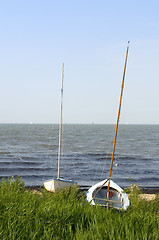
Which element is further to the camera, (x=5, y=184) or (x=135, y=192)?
(x=135, y=192)

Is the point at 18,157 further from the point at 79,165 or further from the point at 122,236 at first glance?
the point at 122,236

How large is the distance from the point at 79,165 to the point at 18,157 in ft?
28.3

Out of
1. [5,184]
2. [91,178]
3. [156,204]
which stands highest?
[5,184]

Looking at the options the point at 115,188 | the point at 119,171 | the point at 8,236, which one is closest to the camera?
the point at 8,236

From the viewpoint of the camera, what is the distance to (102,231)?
5.56 m

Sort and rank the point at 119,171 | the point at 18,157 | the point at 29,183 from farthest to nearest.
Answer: the point at 18,157
the point at 119,171
the point at 29,183

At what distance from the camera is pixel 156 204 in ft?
39.1

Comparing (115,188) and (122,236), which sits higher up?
(122,236)

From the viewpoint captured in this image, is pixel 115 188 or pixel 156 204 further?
pixel 115 188

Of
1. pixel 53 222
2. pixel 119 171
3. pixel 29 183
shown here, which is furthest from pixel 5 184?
pixel 119 171

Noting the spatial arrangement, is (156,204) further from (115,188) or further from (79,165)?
(79,165)

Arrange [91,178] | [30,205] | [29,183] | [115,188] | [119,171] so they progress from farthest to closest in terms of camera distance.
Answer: [119,171] → [91,178] → [29,183] → [115,188] → [30,205]

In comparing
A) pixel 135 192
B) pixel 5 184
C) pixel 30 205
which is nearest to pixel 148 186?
pixel 135 192

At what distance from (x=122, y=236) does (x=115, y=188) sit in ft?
25.5
